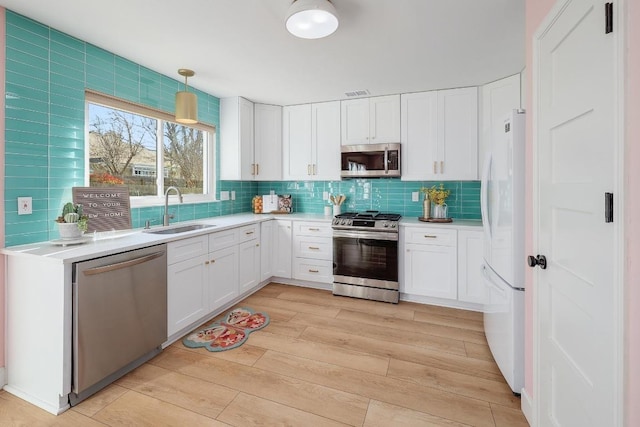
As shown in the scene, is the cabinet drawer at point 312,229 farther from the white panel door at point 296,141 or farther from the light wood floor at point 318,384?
the light wood floor at point 318,384

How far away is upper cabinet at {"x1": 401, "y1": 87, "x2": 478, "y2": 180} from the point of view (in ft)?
11.0

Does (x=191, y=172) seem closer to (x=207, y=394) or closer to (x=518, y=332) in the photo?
(x=207, y=394)

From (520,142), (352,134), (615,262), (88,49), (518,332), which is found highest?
(88,49)

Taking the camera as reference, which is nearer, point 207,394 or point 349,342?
point 207,394

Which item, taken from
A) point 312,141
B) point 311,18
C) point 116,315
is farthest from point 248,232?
point 311,18

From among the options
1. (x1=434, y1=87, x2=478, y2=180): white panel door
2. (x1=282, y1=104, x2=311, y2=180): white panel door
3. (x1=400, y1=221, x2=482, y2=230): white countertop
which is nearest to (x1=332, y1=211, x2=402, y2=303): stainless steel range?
(x1=400, y1=221, x2=482, y2=230): white countertop

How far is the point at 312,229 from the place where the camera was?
3.78 m

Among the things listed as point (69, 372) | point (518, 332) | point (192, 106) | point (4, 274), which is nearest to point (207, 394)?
point (69, 372)

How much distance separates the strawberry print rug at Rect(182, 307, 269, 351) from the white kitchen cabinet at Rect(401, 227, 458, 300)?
163 centimetres

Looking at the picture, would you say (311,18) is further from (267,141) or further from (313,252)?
(313,252)

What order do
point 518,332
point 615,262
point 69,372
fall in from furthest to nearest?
point 518,332 < point 69,372 < point 615,262

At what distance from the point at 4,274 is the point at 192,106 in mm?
1856

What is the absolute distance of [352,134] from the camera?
383cm

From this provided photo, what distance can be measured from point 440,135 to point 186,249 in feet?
9.51
